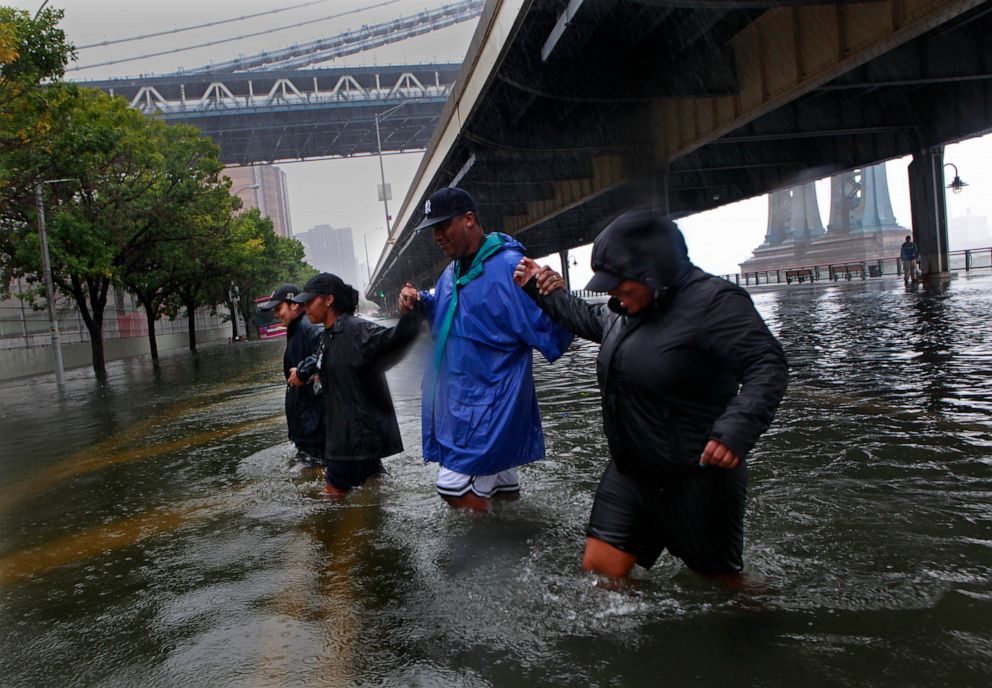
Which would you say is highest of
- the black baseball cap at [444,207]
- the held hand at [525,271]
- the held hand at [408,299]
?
the black baseball cap at [444,207]

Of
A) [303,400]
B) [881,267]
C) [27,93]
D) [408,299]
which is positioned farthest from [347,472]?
[881,267]

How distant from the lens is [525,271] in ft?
12.5

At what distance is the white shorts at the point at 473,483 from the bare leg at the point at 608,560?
1.16 metres

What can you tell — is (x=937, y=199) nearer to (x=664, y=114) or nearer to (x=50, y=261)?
(x=664, y=114)

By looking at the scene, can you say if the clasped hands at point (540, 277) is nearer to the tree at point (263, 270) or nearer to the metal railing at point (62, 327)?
the metal railing at point (62, 327)

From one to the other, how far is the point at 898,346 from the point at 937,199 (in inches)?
934

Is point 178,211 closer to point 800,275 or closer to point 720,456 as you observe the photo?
point 720,456

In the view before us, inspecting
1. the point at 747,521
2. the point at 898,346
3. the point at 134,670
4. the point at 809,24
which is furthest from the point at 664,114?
the point at 134,670

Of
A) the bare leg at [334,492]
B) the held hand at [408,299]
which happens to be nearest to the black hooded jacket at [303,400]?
the bare leg at [334,492]

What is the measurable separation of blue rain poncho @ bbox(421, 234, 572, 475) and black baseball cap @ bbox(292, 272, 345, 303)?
1.41m

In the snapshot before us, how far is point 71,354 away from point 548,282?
1468 inches

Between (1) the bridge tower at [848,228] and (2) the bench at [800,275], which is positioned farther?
(1) the bridge tower at [848,228]

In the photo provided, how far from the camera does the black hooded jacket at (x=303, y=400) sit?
254 inches

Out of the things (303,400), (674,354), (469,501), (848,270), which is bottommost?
(848,270)
